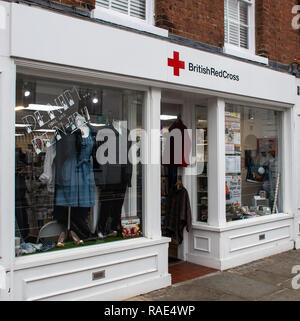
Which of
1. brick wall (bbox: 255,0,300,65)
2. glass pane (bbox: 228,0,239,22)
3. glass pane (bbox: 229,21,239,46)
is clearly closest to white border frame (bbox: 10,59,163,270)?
glass pane (bbox: 229,21,239,46)

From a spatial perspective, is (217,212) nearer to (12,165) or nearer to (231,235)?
(231,235)

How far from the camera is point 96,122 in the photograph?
5.39 meters

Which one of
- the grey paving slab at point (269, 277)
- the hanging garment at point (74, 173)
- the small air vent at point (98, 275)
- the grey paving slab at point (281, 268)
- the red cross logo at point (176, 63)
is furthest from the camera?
the grey paving slab at point (281, 268)

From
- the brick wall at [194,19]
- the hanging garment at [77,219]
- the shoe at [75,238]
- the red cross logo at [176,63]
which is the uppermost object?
A: the brick wall at [194,19]

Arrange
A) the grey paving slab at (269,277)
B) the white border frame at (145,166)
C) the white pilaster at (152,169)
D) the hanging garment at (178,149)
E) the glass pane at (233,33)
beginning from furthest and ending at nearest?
the glass pane at (233,33)
the hanging garment at (178,149)
the grey paving slab at (269,277)
the white pilaster at (152,169)
the white border frame at (145,166)

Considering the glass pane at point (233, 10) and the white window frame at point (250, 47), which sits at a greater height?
the glass pane at point (233, 10)

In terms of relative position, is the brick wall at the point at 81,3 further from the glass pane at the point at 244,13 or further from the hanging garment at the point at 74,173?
the glass pane at the point at 244,13

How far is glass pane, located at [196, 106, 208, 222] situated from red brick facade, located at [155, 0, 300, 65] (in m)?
1.39

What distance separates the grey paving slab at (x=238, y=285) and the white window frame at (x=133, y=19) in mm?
3788

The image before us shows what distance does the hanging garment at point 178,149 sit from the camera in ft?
22.8

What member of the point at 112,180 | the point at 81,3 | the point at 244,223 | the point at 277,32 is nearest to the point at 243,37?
the point at 277,32

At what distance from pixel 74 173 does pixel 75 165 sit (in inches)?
4.2

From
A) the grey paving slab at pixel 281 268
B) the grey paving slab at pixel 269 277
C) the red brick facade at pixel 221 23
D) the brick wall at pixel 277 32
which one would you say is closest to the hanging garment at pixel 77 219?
the grey paving slab at pixel 269 277

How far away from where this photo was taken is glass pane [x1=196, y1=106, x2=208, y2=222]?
22.9 feet
